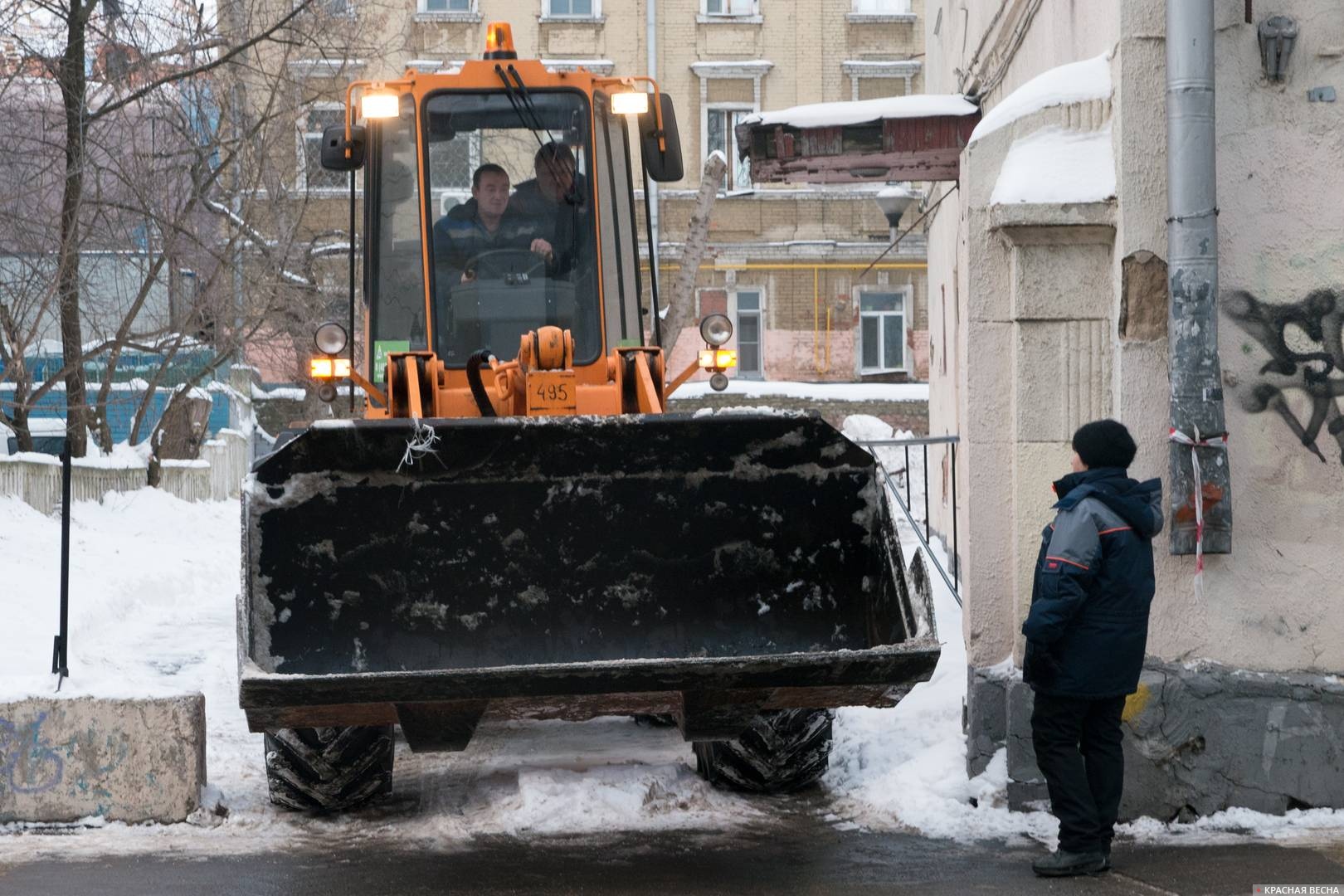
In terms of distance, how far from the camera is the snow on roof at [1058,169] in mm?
6531

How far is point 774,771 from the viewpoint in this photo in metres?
6.95

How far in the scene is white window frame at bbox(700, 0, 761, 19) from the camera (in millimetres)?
31719

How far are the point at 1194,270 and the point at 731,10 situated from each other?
26793 mm

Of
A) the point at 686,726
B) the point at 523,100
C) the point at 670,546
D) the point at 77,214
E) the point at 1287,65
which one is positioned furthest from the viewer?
the point at 77,214

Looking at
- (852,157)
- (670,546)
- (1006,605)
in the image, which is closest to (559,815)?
(670,546)

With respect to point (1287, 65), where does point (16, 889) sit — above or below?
below

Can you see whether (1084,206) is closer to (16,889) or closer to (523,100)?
(523,100)

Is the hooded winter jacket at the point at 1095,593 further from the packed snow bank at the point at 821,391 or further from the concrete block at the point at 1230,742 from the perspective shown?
the packed snow bank at the point at 821,391

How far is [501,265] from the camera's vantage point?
739 centimetres

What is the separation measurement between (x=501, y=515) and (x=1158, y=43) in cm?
320

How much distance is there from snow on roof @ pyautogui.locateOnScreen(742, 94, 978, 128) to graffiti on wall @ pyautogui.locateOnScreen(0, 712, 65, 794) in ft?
17.6

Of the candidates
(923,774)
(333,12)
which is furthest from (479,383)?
(333,12)

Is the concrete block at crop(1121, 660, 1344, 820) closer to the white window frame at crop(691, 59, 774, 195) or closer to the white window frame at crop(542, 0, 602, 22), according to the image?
the white window frame at crop(691, 59, 774, 195)

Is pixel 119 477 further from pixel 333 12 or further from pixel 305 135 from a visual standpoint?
pixel 305 135
